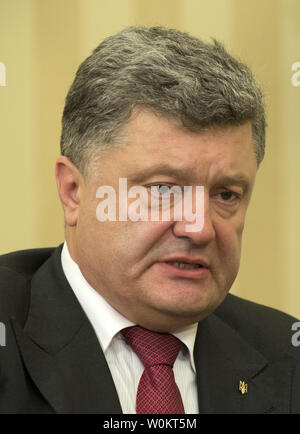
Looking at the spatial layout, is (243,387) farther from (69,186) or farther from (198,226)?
(69,186)

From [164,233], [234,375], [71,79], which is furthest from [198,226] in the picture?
[71,79]

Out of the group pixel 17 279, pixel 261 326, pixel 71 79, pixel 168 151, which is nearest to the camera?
pixel 168 151

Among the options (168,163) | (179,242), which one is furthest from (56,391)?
(168,163)

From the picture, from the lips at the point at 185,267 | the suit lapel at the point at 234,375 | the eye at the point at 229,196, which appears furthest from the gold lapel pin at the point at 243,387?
the eye at the point at 229,196

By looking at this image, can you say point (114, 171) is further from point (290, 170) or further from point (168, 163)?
point (290, 170)

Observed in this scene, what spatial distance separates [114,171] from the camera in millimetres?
1630

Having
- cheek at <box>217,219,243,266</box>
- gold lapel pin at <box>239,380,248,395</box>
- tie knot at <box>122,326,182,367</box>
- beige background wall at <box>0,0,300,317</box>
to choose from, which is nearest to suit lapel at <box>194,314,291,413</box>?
gold lapel pin at <box>239,380,248,395</box>

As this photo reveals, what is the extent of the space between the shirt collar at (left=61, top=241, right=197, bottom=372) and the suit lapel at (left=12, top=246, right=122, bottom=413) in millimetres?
25

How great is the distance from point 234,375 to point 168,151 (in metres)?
0.61

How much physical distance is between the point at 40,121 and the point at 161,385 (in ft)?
3.44

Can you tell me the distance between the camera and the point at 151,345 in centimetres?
169

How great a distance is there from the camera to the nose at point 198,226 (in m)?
1.57

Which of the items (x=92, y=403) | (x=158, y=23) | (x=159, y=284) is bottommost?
(x=92, y=403)

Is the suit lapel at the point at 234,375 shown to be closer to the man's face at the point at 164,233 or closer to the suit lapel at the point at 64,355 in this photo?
the man's face at the point at 164,233
